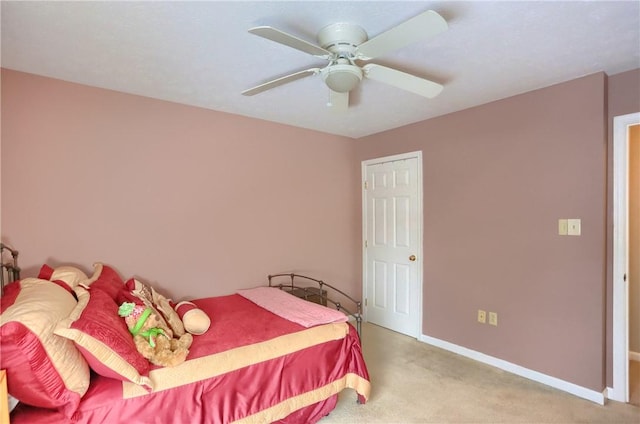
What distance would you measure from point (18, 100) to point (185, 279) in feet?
5.99

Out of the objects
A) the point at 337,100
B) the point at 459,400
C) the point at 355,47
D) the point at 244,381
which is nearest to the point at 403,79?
the point at 355,47

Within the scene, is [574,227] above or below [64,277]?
above

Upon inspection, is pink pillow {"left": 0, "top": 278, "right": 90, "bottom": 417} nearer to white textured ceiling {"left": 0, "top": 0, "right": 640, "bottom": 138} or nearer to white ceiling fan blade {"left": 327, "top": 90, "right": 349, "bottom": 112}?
white textured ceiling {"left": 0, "top": 0, "right": 640, "bottom": 138}

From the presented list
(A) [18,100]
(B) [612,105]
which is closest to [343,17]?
(B) [612,105]

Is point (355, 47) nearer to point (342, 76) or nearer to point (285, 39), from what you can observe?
point (342, 76)

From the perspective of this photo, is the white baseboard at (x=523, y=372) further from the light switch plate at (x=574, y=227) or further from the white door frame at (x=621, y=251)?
the light switch plate at (x=574, y=227)

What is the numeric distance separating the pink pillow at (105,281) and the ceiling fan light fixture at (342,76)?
1912 millimetres

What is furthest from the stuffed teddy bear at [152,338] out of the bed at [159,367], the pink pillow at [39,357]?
the pink pillow at [39,357]

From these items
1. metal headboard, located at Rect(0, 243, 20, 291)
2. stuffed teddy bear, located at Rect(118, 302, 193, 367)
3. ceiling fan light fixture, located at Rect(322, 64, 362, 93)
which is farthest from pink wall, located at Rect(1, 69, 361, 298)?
ceiling fan light fixture, located at Rect(322, 64, 362, 93)

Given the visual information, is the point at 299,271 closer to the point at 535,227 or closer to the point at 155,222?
the point at 155,222

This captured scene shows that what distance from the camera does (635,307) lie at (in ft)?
10.4

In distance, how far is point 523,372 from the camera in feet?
9.38

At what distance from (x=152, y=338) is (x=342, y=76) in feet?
5.83

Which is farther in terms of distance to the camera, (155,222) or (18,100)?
(155,222)
